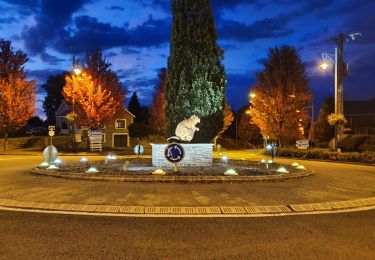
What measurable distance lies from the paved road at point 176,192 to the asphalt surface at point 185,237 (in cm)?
186

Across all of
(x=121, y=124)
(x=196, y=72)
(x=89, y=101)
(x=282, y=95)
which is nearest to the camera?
(x=196, y=72)

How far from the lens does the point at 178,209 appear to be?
10109 mm

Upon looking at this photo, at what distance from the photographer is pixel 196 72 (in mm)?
19938

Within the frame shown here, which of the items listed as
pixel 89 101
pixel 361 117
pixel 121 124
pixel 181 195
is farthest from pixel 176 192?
pixel 361 117

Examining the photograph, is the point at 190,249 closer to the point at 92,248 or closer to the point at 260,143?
the point at 92,248

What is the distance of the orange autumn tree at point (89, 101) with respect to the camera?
138ft

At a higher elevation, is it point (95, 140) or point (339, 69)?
point (339, 69)

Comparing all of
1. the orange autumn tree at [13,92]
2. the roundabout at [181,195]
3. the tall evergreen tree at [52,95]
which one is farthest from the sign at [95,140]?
the tall evergreen tree at [52,95]

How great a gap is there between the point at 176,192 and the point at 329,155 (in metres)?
20.6

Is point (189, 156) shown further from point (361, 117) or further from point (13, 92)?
point (361, 117)

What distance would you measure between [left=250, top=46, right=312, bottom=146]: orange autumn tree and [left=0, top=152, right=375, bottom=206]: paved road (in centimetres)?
2576

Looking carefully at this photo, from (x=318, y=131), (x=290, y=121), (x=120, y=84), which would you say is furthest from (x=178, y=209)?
(x=318, y=131)

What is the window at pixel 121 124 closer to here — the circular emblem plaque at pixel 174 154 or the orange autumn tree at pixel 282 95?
the orange autumn tree at pixel 282 95

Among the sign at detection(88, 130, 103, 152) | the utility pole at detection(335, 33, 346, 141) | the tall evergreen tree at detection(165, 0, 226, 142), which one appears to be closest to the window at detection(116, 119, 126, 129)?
the sign at detection(88, 130, 103, 152)
